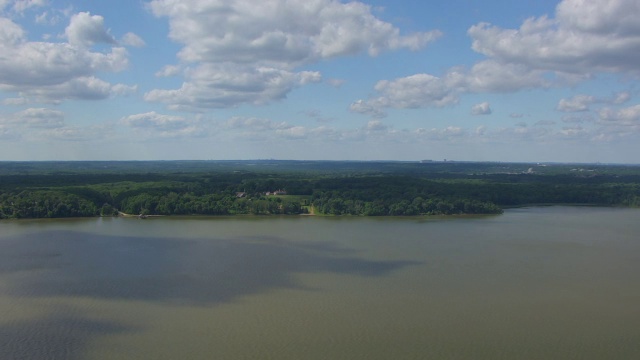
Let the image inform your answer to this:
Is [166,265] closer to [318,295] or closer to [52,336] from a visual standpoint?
[318,295]

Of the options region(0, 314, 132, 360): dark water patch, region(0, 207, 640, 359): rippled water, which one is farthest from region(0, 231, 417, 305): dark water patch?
region(0, 314, 132, 360): dark water patch

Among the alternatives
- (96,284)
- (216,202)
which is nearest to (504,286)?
(96,284)

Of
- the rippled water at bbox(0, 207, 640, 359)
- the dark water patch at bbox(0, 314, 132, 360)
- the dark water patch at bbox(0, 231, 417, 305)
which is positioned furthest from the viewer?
the dark water patch at bbox(0, 231, 417, 305)

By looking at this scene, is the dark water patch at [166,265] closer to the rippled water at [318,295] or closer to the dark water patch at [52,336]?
the rippled water at [318,295]

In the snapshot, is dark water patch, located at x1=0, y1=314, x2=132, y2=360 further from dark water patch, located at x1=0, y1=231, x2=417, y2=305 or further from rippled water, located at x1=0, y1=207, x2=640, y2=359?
dark water patch, located at x1=0, y1=231, x2=417, y2=305

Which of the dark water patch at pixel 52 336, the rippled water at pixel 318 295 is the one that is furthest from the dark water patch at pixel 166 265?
the dark water patch at pixel 52 336
